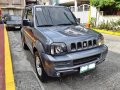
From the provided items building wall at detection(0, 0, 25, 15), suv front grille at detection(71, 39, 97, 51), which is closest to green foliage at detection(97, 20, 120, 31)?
suv front grille at detection(71, 39, 97, 51)

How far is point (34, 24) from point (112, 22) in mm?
11446

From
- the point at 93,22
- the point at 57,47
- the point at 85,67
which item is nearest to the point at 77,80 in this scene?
the point at 85,67

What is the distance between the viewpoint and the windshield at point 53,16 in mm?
5676

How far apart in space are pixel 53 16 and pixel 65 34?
1.29 meters

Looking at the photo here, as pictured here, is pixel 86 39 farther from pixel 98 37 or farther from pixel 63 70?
pixel 63 70

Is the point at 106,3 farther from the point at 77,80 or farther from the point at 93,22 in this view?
the point at 77,80

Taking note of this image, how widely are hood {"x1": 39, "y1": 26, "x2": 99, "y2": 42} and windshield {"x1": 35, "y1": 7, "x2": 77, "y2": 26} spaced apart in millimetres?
417

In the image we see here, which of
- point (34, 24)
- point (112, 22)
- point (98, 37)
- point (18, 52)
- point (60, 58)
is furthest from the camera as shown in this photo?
point (112, 22)

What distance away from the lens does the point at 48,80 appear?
199 inches

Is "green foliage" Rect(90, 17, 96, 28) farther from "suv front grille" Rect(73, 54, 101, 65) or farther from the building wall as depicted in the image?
the building wall

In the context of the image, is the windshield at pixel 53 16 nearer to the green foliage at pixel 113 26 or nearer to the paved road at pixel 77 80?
the paved road at pixel 77 80

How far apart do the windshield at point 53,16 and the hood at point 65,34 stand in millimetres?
417

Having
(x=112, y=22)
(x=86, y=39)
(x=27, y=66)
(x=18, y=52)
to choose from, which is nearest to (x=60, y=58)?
(x=86, y=39)

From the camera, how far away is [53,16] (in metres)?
5.86
